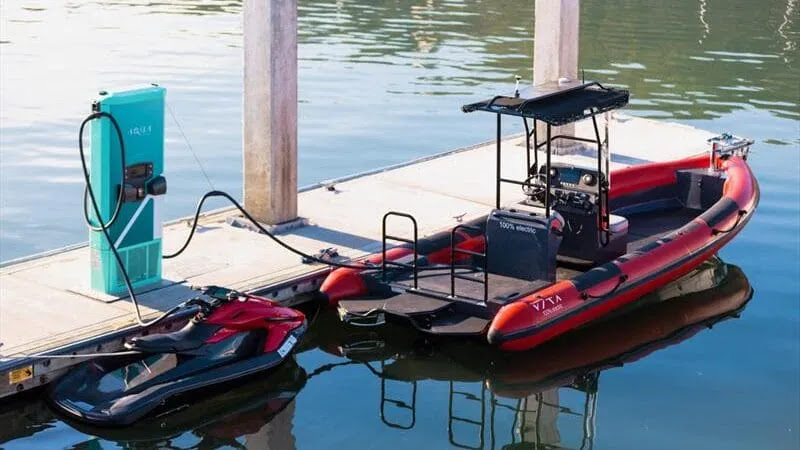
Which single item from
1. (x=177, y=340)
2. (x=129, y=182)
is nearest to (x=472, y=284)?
(x=177, y=340)

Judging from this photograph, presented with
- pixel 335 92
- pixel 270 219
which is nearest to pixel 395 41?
pixel 335 92

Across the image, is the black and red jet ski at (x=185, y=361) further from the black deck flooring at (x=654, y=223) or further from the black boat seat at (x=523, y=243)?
the black deck flooring at (x=654, y=223)

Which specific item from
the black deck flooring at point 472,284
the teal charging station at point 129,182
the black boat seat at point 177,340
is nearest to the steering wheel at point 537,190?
the black deck flooring at point 472,284

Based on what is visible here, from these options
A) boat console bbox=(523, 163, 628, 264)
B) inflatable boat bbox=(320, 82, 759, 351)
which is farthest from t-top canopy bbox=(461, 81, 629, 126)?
boat console bbox=(523, 163, 628, 264)

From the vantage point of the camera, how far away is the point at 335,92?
2495 centimetres

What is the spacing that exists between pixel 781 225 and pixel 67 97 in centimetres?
1262

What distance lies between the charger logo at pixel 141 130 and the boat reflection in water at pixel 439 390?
2.34 m

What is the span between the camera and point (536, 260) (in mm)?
12266

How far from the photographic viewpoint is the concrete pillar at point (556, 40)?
683 inches

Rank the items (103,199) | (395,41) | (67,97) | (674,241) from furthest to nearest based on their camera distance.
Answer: (395,41) < (67,97) < (674,241) < (103,199)

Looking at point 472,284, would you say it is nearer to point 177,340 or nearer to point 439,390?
point 439,390

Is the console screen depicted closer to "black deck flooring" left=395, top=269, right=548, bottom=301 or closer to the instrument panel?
the instrument panel

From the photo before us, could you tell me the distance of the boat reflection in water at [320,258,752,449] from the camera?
10844 millimetres

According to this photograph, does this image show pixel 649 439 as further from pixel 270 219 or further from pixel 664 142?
pixel 664 142
